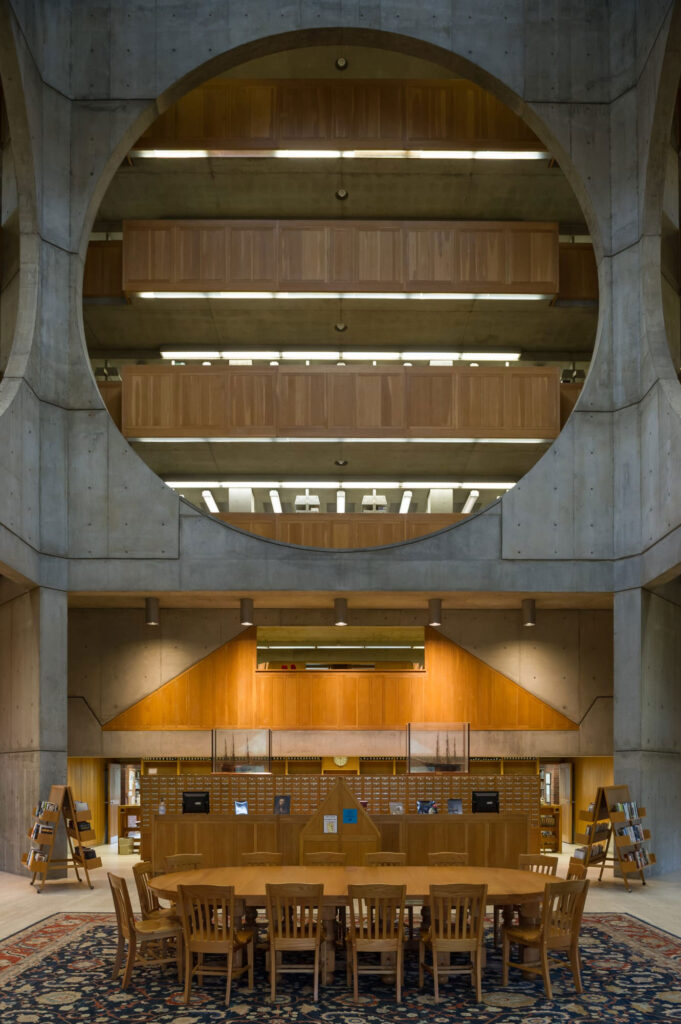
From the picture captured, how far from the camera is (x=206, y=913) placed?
339 inches

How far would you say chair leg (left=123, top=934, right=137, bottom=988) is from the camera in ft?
28.4

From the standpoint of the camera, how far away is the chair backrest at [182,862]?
35.3 ft

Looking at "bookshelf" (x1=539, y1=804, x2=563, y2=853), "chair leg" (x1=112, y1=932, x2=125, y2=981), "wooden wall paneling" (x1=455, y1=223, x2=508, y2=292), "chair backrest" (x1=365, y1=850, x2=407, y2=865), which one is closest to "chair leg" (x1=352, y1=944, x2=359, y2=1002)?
"chair leg" (x1=112, y1=932, x2=125, y2=981)

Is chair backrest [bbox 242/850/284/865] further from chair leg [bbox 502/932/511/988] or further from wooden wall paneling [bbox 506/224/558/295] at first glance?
wooden wall paneling [bbox 506/224/558/295]

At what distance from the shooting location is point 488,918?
38.9ft

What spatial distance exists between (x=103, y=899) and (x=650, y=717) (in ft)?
27.0

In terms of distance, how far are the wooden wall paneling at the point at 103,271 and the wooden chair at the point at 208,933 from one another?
13.0 m

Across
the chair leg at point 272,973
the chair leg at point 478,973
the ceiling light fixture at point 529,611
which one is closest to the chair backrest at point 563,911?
the chair leg at point 478,973

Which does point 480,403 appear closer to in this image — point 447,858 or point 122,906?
point 447,858

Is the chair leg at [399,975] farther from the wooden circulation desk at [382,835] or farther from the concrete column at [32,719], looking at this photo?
the concrete column at [32,719]

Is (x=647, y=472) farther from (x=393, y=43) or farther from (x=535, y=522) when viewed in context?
(x=393, y=43)

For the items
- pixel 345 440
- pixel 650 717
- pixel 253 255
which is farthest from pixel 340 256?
pixel 650 717

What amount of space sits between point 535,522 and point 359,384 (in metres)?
3.89

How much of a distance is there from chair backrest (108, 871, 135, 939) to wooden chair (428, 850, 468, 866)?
3.62 m
